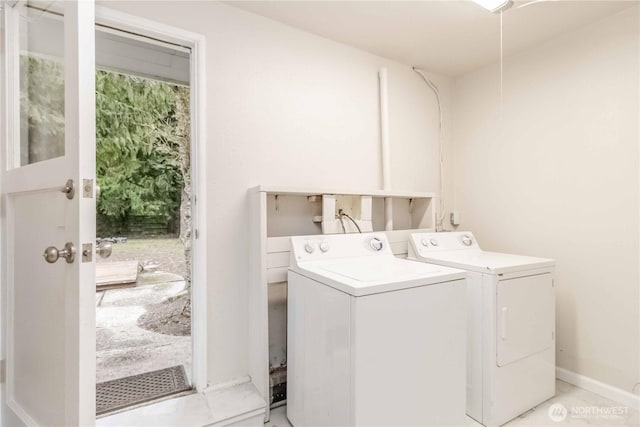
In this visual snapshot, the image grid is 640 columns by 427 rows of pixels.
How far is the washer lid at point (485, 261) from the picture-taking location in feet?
A: 5.60

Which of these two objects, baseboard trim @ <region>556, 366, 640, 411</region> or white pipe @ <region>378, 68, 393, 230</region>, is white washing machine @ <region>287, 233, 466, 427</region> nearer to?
white pipe @ <region>378, 68, 393, 230</region>

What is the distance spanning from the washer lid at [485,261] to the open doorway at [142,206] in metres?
1.87

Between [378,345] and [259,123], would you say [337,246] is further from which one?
[259,123]

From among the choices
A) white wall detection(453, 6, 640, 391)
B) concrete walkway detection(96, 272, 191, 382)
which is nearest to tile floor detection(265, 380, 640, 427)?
white wall detection(453, 6, 640, 391)

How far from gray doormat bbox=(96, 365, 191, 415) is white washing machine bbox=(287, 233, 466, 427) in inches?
30.4

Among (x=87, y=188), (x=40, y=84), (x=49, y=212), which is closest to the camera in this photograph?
(x=87, y=188)

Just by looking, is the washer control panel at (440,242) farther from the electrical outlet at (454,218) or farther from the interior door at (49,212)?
the interior door at (49,212)

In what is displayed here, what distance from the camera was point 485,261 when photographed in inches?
73.7

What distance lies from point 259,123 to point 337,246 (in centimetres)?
88

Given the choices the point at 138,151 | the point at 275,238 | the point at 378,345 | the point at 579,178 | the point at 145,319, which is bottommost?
the point at 145,319

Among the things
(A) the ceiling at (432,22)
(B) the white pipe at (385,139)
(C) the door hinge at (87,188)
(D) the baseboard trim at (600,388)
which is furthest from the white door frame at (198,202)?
(D) the baseboard trim at (600,388)

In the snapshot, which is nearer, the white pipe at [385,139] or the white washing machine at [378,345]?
the white washing machine at [378,345]

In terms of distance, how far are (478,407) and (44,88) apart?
247 cm

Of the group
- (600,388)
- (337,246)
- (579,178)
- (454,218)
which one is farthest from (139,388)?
(579,178)
